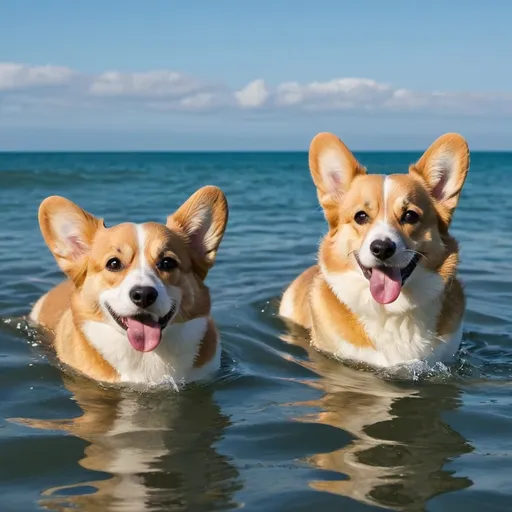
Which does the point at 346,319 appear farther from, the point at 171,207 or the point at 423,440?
the point at 171,207

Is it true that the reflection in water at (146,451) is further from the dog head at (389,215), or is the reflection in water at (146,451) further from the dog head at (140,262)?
the dog head at (389,215)

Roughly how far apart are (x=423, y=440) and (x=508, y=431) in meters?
0.47

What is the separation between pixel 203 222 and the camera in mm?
4949

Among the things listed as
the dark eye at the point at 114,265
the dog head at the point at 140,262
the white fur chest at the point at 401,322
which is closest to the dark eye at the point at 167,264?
the dog head at the point at 140,262

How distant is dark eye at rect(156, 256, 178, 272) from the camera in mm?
4488

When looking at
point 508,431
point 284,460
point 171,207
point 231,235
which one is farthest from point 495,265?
point 171,207

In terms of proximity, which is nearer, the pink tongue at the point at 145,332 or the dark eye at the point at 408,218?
the pink tongue at the point at 145,332

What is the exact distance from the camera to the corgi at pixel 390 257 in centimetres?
490

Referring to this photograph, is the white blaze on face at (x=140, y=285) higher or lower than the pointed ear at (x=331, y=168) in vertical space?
lower

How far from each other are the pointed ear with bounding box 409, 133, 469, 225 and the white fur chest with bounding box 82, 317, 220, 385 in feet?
5.95

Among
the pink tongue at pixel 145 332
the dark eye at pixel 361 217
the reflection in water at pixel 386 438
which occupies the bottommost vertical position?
the reflection in water at pixel 386 438

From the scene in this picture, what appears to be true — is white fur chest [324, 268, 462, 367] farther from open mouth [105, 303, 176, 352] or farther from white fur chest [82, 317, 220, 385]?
open mouth [105, 303, 176, 352]

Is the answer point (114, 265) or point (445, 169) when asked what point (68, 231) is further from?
point (445, 169)

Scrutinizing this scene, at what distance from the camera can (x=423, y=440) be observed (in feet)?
12.7
